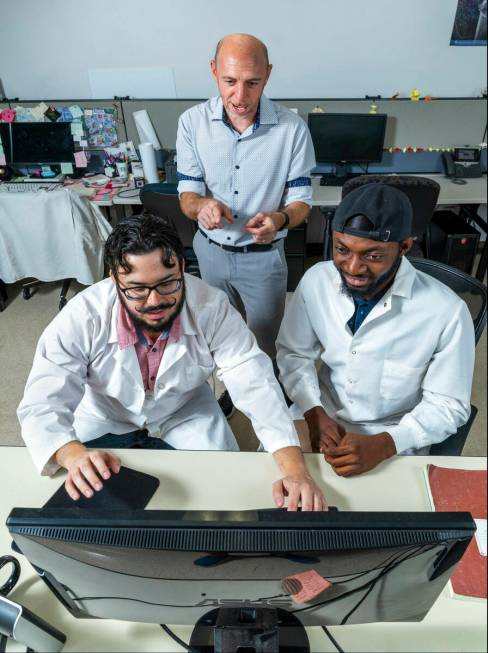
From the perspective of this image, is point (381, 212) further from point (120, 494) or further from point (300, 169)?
point (120, 494)

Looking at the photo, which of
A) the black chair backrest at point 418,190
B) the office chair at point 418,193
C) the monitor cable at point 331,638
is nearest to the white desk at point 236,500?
the monitor cable at point 331,638

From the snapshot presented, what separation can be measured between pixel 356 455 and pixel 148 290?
0.62 m

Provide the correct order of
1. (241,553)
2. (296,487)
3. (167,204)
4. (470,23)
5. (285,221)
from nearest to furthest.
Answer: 1. (241,553)
2. (296,487)
3. (285,221)
4. (167,204)
5. (470,23)

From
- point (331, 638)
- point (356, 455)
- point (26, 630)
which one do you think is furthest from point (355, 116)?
point (26, 630)

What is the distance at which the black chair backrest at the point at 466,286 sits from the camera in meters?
1.27

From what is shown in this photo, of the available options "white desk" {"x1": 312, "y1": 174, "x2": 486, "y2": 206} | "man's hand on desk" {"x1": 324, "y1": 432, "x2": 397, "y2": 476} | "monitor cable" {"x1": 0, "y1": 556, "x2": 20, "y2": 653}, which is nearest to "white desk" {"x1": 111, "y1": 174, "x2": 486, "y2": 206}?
"white desk" {"x1": 312, "y1": 174, "x2": 486, "y2": 206}

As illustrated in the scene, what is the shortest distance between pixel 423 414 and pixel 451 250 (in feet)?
6.77

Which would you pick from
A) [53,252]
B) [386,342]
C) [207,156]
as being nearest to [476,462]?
[386,342]

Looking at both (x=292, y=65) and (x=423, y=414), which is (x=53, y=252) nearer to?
(x=292, y=65)

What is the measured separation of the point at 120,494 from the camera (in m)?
0.96

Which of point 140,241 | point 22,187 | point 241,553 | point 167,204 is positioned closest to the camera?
point 241,553

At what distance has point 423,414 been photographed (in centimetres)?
118

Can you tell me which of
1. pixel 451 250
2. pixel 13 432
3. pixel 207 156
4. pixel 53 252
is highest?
pixel 207 156

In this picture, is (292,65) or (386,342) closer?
(386,342)
